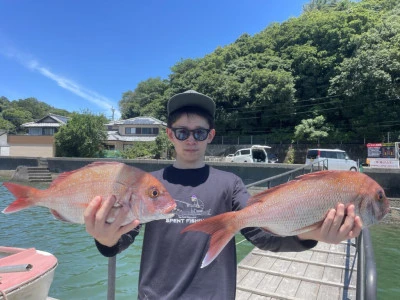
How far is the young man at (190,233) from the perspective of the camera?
1.48m

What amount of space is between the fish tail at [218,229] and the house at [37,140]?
3807 cm

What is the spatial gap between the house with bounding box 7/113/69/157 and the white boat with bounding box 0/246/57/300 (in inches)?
1358

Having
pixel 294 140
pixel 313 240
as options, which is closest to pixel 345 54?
pixel 294 140

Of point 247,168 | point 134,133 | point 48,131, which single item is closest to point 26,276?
point 247,168

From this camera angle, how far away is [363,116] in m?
28.3

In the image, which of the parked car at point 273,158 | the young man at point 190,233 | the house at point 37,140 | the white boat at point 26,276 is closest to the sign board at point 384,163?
the parked car at point 273,158

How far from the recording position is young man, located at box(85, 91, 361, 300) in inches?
58.2

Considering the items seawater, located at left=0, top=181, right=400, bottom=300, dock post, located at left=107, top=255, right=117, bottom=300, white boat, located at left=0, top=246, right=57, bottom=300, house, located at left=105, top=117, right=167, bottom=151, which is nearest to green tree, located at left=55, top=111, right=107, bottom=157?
house, located at left=105, top=117, right=167, bottom=151

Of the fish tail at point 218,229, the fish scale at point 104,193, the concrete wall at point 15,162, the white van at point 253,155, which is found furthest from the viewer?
the concrete wall at point 15,162

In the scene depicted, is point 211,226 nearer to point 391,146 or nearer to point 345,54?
point 391,146

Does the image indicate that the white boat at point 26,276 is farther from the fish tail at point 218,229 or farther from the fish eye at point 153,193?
the fish tail at point 218,229

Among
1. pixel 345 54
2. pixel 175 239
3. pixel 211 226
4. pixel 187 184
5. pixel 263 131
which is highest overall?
pixel 345 54

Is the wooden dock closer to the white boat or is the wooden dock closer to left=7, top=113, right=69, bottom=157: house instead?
the white boat

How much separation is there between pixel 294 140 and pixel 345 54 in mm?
10463
